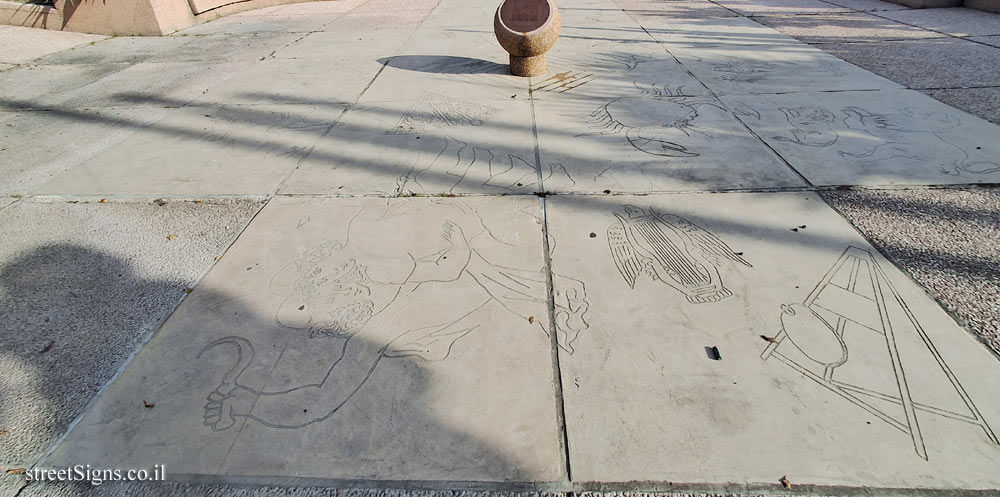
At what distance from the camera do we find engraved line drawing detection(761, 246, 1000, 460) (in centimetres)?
178

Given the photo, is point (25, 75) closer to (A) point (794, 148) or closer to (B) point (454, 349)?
(B) point (454, 349)

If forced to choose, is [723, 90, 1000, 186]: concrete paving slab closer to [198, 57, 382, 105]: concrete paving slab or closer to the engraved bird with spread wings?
the engraved bird with spread wings

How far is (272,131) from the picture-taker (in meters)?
4.57

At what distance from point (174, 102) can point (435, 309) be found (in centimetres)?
493

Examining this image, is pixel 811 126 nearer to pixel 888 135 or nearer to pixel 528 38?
pixel 888 135

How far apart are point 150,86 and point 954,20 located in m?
12.3

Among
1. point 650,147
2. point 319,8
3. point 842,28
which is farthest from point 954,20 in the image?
point 319,8

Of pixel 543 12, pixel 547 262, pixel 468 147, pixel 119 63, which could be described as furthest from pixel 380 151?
pixel 119 63

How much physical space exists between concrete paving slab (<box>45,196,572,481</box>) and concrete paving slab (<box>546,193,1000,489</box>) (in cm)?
23

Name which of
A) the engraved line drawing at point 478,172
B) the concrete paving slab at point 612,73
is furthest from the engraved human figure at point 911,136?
the engraved line drawing at point 478,172

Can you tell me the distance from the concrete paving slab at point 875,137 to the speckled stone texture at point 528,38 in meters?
2.11

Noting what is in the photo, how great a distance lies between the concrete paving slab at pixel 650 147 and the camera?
3438mm

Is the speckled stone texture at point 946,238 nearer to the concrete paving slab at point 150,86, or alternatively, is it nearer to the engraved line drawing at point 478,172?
the engraved line drawing at point 478,172

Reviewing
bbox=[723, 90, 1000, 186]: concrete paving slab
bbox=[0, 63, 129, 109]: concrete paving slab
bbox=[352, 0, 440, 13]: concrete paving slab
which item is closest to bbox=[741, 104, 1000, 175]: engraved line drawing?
bbox=[723, 90, 1000, 186]: concrete paving slab
